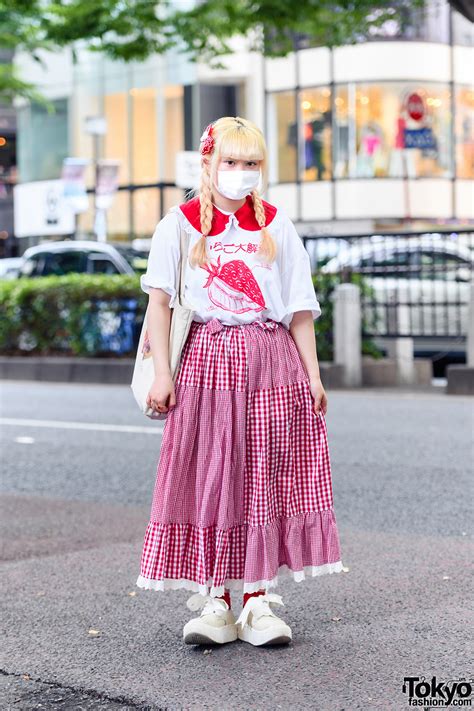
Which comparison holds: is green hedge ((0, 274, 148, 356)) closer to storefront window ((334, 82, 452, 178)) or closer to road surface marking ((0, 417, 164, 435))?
road surface marking ((0, 417, 164, 435))

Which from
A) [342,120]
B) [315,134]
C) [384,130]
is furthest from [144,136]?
[384,130]

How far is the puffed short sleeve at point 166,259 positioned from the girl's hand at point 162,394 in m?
0.26

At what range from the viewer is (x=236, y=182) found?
171 inches

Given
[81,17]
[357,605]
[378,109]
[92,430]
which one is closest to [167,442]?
[357,605]

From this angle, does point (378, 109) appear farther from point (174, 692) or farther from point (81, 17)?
point (174, 692)

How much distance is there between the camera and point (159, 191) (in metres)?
38.4

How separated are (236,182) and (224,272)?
0.30 meters

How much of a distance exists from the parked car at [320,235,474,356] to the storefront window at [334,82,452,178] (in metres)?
20.8

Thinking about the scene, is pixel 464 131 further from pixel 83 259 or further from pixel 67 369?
A: pixel 67 369

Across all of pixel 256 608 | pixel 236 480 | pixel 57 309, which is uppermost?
pixel 57 309

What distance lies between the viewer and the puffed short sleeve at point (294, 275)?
4.46 m

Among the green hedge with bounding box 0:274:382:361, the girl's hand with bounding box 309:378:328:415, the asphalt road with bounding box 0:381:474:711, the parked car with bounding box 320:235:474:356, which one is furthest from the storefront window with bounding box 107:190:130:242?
the girl's hand with bounding box 309:378:328:415

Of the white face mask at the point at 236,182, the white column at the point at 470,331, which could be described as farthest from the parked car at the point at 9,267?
the white face mask at the point at 236,182

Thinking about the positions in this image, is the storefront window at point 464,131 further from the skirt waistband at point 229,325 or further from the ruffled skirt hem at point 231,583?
the ruffled skirt hem at point 231,583
